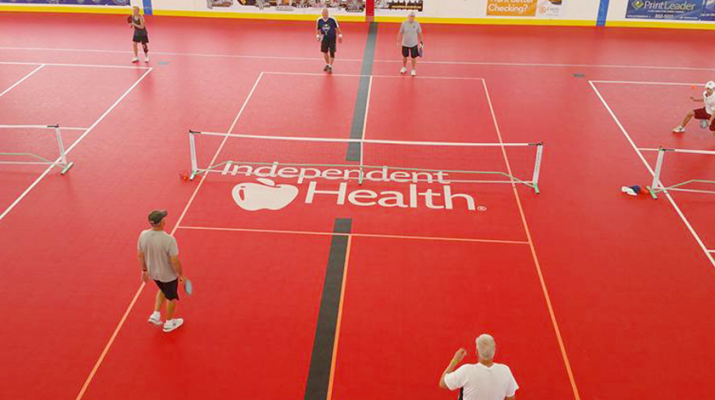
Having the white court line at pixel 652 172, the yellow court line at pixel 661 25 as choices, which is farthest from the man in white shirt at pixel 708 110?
the yellow court line at pixel 661 25

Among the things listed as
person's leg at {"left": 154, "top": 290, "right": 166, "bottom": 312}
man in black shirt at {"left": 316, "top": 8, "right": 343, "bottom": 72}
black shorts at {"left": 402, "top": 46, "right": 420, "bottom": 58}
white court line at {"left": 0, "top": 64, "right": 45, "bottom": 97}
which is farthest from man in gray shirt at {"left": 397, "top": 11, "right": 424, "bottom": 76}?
person's leg at {"left": 154, "top": 290, "right": 166, "bottom": 312}

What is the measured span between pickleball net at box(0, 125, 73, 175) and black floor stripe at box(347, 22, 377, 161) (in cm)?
578

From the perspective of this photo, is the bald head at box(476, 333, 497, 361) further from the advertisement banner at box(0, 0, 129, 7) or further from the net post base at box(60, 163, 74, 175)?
the advertisement banner at box(0, 0, 129, 7)

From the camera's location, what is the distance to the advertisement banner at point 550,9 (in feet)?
80.3

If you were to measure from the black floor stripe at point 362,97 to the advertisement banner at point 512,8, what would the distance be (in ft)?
16.4

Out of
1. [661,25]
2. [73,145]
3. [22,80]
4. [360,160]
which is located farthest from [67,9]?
[661,25]

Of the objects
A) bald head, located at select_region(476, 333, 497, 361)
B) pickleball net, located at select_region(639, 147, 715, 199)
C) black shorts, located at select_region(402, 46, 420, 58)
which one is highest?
black shorts, located at select_region(402, 46, 420, 58)

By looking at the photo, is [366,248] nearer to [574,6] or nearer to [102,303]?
[102,303]

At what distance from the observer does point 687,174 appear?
12641 mm

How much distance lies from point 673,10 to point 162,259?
930 inches

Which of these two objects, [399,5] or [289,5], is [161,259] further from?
[399,5]

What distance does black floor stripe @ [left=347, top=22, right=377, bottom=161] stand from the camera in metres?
13.6

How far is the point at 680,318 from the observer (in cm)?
865

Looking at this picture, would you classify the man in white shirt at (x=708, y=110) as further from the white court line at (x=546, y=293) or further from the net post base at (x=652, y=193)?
the white court line at (x=546, y=293)
